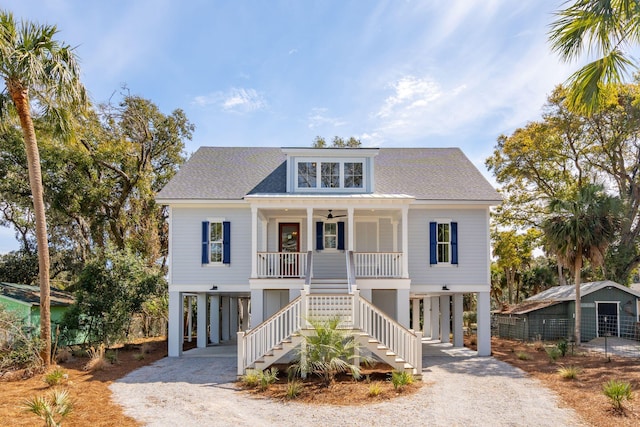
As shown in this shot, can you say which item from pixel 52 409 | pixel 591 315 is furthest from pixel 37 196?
pixel 591 315

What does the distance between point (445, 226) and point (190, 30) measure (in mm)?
10831

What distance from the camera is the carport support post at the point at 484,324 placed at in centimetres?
1670

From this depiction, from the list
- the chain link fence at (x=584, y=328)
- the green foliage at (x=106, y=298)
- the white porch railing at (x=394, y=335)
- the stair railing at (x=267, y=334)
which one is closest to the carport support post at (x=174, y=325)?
the green foliage at (x=106, y=298)

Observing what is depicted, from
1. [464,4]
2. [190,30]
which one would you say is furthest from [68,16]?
[464,4]

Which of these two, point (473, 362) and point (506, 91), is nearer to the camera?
point (473, 362)

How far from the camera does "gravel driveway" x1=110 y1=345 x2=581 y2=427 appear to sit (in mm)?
8847

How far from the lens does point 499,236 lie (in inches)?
1238

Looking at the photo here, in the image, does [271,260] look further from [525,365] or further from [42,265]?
[525,365]

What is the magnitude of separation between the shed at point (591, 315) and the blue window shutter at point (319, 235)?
11844mm

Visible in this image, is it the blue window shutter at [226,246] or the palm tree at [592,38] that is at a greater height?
the palm tree at [592,38]

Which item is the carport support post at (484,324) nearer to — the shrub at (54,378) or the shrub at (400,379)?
the shrub at (400,379)

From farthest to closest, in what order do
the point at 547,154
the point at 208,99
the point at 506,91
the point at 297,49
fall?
the point at 547,154 → the point at 208,99 → the point at 506,91 → the point at 297,49

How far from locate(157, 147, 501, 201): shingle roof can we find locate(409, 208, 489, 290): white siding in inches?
28.1

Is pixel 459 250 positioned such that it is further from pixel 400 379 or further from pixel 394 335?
pixel 400 379
